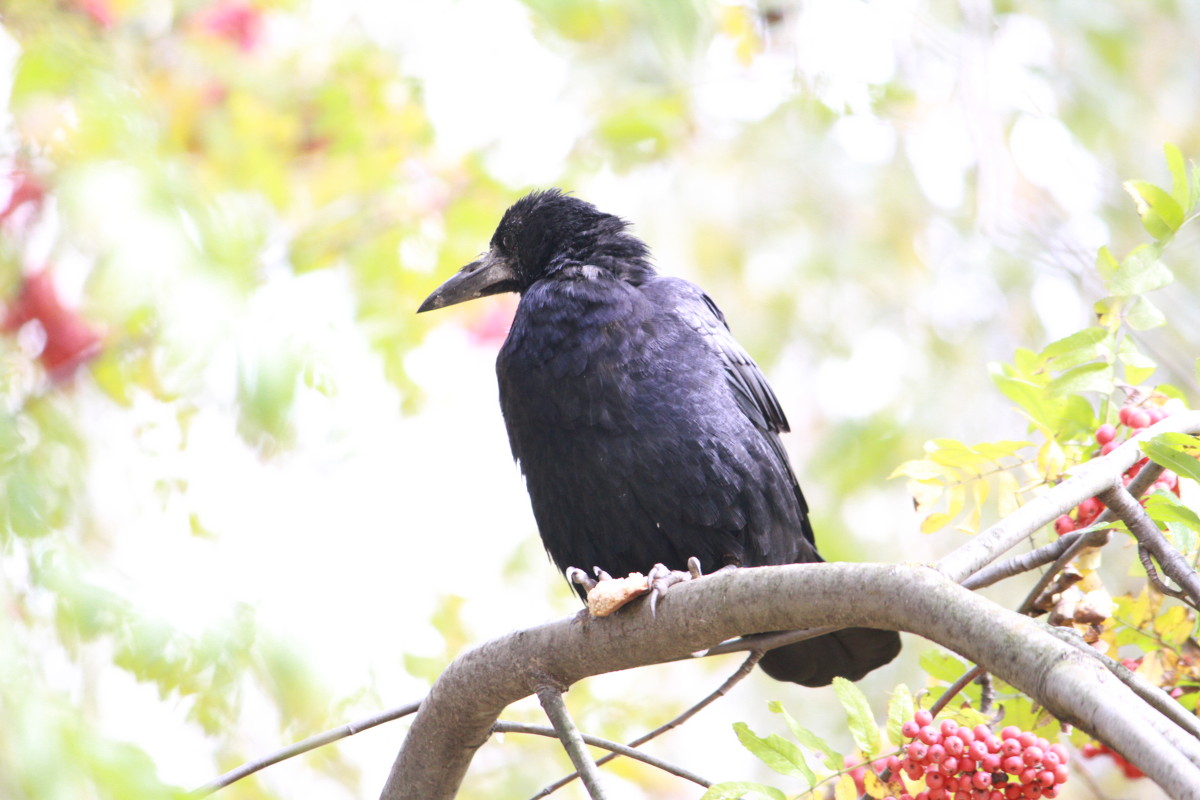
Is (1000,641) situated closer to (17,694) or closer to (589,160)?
A: (17,694)

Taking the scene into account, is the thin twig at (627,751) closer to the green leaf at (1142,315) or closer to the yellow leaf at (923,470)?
the yellow leaf at (923,470)

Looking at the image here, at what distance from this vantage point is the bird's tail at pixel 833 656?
10.7ft

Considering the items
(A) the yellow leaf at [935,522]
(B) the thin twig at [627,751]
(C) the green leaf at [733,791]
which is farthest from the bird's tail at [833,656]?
(C) the green leaf at [733,791]

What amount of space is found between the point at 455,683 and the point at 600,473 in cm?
102

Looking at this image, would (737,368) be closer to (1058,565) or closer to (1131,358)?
(1131,358)

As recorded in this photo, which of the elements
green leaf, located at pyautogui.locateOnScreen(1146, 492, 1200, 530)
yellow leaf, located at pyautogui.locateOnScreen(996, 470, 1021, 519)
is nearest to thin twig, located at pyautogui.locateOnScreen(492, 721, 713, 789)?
yellow leaf, located at pyautogui.locateOnScreen(996, 470, 1021, 519)

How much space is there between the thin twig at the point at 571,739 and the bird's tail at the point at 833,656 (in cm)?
124

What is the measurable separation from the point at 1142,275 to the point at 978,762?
0.92m

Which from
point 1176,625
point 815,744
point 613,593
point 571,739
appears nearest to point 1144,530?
point 1176,625

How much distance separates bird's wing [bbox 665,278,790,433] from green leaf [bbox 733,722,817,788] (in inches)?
64.6

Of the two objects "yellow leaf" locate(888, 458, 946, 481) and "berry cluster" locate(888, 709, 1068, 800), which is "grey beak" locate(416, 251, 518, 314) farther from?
"berry cluster" locate(888, 709, 1068, 800)

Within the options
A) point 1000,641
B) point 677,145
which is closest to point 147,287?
point 1000,641

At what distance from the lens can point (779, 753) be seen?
78.1 inches

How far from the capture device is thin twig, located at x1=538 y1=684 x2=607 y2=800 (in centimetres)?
205
